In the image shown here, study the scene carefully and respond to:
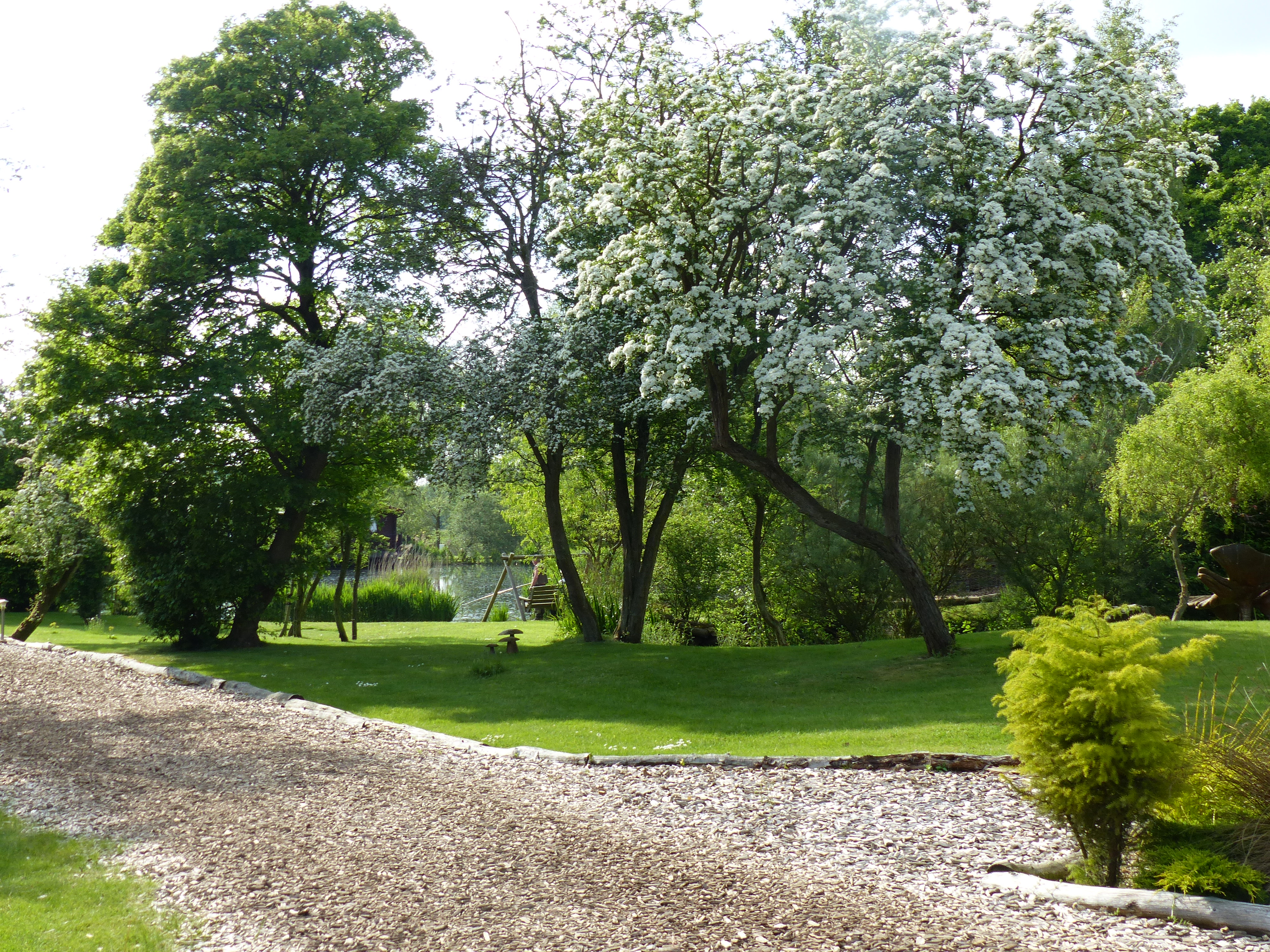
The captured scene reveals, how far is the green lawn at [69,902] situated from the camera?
4.41 m

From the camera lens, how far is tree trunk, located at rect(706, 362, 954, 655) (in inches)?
518

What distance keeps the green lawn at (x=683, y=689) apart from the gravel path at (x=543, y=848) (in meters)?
1.34

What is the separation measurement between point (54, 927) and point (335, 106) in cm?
1669

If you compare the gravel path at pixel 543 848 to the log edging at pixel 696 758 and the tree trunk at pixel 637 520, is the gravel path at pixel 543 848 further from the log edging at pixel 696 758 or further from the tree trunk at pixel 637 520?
the tree trunk at pixel 637 520

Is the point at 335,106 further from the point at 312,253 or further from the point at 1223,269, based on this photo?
the point at 1223,269

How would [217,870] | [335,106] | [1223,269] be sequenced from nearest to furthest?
[217,870], [335,106], [1223,269]

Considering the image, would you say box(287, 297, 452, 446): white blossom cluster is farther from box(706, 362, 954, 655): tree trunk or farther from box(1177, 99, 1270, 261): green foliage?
box(1177, 99, 1270, 261): green foliage

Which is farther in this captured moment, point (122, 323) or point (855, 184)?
point (122, 323)

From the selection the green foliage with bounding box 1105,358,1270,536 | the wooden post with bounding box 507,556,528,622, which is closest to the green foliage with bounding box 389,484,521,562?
the wooden post with bounding box 507,556,528,622

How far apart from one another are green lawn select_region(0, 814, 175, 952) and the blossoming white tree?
783 centimetres

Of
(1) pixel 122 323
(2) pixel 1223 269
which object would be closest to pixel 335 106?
(1) pixel 122 323

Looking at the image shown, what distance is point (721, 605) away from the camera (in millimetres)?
21359

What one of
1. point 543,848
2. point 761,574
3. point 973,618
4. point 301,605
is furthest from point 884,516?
point 301,605

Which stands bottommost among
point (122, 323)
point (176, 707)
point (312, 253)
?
point (176, 707)
